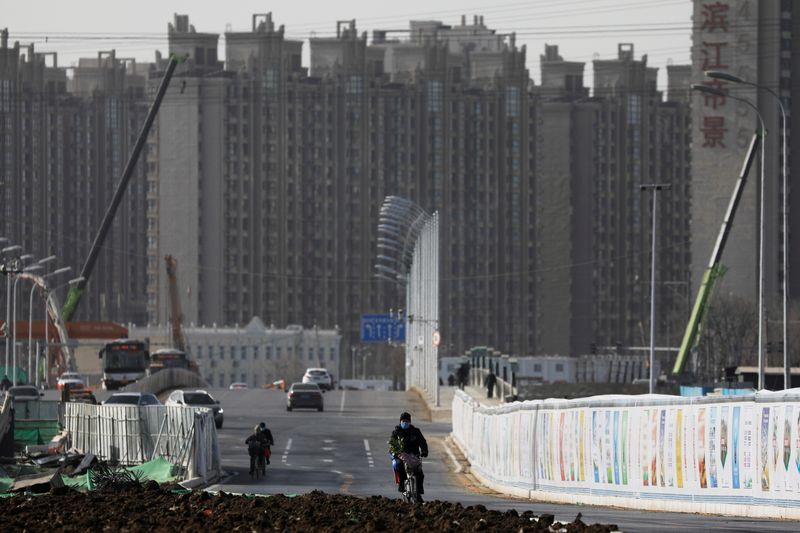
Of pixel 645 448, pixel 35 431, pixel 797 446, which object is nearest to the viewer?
pixel 797 446

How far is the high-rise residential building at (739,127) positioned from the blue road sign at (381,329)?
144ft

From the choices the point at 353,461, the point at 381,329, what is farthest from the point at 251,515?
the point at 381,329

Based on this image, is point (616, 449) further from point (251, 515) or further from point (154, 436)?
point (154, 436)

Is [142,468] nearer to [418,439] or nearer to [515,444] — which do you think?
[515,444]

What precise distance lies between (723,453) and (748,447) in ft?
2.20

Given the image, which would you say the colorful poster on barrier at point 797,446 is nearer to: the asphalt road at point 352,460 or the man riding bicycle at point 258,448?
the asphalt road at point 352,460

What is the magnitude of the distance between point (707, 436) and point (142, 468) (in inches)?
698

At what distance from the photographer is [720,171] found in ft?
548

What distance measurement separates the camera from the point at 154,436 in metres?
43.9

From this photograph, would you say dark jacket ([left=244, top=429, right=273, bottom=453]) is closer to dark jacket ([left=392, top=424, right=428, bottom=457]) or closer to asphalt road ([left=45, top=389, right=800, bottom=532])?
asphalt road ([left=45, top=389, right=800, bottom=532])

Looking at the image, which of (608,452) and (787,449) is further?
(608,452)

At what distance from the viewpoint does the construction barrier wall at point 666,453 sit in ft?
80.3

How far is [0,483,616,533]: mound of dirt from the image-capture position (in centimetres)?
1966

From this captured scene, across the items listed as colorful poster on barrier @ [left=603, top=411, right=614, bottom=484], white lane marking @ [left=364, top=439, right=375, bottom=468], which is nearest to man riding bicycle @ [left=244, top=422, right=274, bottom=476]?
white lane marking @ [left=364, top=439, right=375, bottom=468]
